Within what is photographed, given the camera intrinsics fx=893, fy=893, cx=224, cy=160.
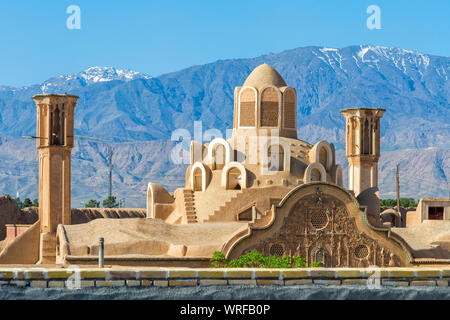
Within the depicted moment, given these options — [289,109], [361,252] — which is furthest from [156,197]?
[361,252]

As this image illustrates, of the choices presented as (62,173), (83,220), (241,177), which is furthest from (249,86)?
(83,220)

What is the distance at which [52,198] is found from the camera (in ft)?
147

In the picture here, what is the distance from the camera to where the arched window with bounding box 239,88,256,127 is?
47.6 m

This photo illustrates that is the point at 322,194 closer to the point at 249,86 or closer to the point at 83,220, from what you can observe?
the point at 249,86

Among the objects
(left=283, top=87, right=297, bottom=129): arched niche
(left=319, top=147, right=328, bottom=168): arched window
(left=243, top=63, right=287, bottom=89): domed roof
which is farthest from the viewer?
(left=243, top=63, right=287, bottom=89): domed roof

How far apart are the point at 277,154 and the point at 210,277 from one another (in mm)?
32725

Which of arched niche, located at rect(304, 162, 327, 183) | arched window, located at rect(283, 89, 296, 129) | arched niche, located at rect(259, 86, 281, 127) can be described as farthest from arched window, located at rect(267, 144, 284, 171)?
arched window, located at rect(283, 89, 296, 129)

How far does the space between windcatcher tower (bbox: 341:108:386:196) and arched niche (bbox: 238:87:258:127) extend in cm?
527

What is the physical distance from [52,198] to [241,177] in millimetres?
9558

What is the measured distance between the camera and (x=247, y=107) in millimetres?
47781

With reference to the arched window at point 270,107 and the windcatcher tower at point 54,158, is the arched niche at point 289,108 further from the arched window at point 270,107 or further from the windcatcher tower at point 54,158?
the windcatcher tower at point 54,158

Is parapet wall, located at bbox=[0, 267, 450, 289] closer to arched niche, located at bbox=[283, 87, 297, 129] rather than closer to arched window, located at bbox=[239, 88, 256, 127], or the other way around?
arched window, located at bbox=[239, 88, 256, 127]

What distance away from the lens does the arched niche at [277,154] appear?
150ft
